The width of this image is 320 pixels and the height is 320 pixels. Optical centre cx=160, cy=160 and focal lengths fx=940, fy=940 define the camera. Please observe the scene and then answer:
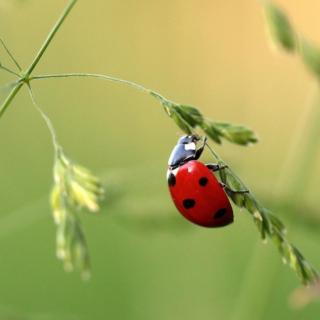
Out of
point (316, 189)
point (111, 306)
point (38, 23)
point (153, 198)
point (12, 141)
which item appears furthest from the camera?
point (38, 23)

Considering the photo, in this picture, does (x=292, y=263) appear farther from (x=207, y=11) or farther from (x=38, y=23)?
(x=38, y=23)

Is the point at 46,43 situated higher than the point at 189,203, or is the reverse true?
the point at 46,43

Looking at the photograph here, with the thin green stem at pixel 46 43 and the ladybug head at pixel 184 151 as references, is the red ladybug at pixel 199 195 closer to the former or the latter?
the ladybug head at pixel 184 151

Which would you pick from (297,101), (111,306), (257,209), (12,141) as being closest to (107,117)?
(12,141)

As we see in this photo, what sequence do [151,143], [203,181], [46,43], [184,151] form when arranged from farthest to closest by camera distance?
[151,143]
[184,151]
[203,181]
[46,43]

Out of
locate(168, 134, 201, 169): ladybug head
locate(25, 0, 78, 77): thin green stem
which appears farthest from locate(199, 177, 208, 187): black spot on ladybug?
locate(25, 0, 78, 77): thin green stem

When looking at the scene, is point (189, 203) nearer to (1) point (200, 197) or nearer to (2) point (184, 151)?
(1) point (200, 197)

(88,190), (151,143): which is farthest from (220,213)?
(151,143)
